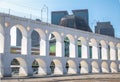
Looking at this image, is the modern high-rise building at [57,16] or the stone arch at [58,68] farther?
the modern high-rise building at [57,16]

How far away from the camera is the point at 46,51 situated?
154 feet

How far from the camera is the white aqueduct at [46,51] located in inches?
1563

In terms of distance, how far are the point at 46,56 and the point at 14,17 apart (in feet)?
30.9

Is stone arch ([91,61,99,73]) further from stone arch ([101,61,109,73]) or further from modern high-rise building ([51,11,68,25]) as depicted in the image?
modern high-rise building ([51,11,68,25])

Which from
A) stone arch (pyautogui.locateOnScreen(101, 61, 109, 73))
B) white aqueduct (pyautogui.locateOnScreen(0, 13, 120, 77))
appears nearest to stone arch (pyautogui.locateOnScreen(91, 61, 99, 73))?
white aqueduct (pyautogui.locateOnScreen(0, 13, 120, 77))

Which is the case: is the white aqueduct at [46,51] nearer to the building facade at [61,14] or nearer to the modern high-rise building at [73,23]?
the modern high-rise building at [73,23]

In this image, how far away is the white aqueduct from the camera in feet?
130

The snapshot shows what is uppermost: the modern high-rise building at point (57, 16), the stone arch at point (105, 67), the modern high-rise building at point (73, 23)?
the modern high-rise building at point (57, 16)

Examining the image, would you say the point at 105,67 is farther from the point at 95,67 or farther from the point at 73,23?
the point at 73,23

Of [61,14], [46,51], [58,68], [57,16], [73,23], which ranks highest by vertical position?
[61,14]

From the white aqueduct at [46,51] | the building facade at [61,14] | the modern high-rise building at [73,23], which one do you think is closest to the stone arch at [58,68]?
the white aqueduct at [46,51]

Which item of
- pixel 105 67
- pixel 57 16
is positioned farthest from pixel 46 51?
pixel 57 16

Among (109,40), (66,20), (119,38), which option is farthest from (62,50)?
(66,20)

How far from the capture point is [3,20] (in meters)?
39.2
